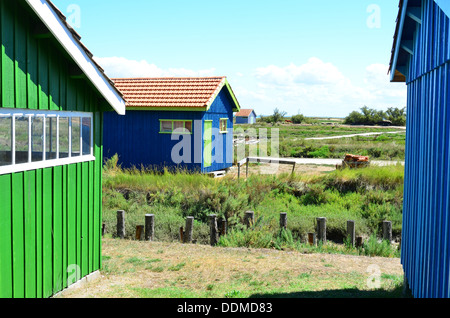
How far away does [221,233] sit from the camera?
13062 millimetres

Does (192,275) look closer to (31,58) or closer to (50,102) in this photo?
(50,102)

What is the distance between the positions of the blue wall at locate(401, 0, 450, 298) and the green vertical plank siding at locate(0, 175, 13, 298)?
5029 millimetres

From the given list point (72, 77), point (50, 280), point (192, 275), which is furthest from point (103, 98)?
point (192, 275)

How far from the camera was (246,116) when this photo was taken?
101m

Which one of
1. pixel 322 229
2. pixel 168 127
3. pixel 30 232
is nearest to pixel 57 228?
pixel 30 232

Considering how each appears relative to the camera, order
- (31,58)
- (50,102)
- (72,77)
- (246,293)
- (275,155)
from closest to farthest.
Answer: (31,58) < (50,102) < (72,77) < (246,293) < (275,155)

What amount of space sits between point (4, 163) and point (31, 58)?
4.82 feet

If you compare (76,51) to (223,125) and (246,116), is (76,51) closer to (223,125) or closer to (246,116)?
(223,125)

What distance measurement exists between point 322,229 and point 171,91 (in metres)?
10.9

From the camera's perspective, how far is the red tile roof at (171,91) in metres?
20.0

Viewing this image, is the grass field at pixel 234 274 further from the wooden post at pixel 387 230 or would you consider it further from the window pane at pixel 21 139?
the window pane at pixel 21 139

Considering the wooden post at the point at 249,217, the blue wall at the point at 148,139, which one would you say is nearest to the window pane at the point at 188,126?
the blue wall at the point at 148,139

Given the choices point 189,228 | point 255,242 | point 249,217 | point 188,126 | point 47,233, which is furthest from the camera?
point 188,126

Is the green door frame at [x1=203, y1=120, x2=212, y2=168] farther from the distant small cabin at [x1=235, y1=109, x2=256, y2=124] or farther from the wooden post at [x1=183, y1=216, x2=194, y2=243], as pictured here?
the distant small cabin at [x1=235, y1=109, x2=256, y2=124]
